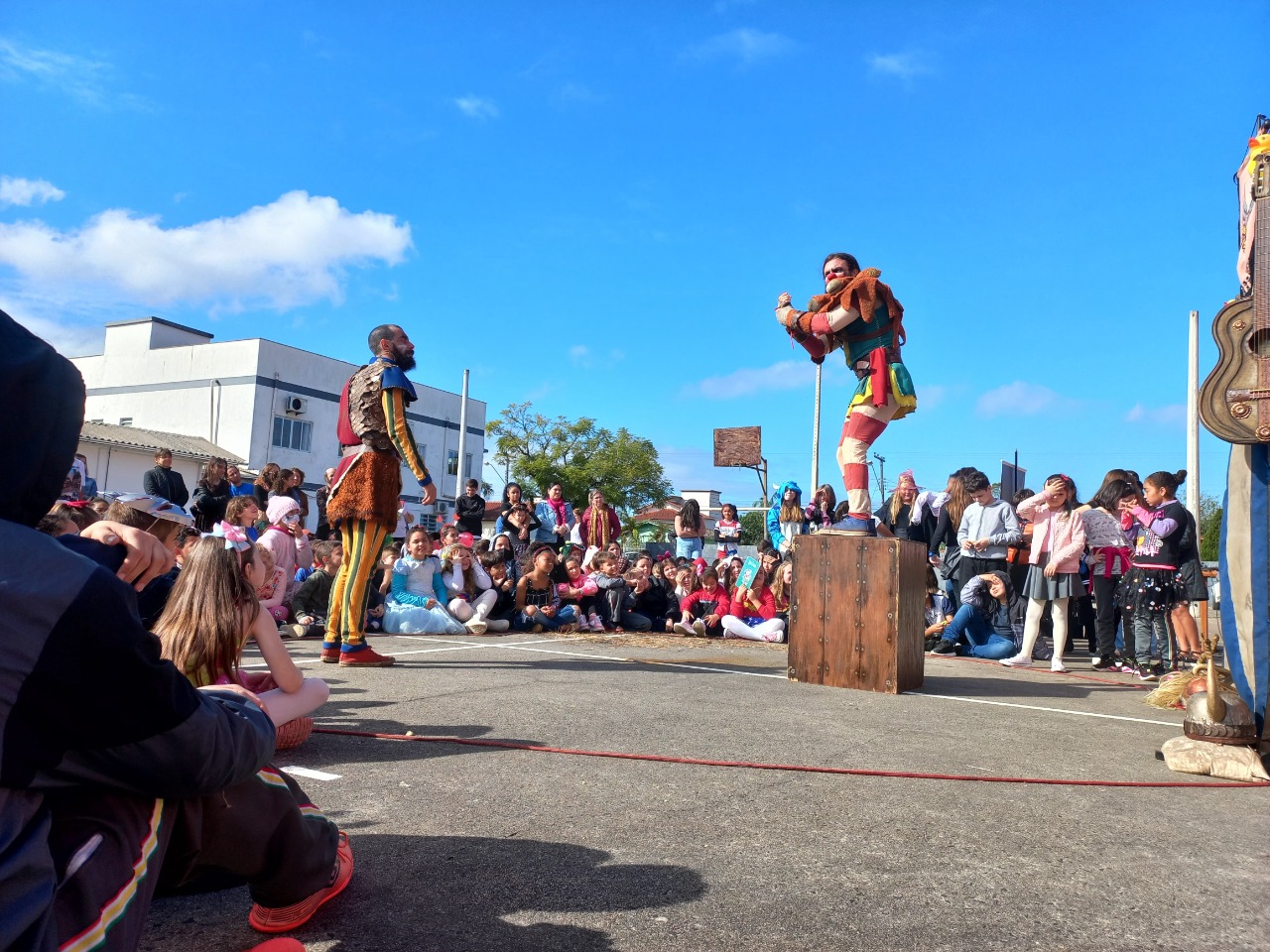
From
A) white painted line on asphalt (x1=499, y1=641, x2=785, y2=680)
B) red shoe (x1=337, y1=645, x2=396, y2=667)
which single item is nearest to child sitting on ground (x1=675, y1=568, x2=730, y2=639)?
white painted line on asphalt (x1=499, y1=641, x2=785, y2=680)

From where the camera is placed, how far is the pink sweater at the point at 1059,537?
304 inches

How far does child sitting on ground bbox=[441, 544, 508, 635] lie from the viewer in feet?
31.4

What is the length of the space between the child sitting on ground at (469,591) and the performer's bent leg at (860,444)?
4.52 metres

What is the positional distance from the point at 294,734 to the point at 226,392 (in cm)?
4247

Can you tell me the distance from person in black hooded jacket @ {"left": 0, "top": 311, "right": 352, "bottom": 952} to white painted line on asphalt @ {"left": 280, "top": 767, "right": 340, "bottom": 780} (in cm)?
163

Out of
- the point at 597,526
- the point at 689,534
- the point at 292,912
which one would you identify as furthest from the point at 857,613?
the point at 689,534

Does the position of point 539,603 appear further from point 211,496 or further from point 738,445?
point 738,445

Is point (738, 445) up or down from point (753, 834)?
up

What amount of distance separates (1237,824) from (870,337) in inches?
147

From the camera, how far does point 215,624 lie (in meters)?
2.87

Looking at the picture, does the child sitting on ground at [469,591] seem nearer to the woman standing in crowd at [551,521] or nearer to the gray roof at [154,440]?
the woman standing in crowd at [551,521]

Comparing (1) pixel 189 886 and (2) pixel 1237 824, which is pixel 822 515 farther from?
(1) pixel 189 886

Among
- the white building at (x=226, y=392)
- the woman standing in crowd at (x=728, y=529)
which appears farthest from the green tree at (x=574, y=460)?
the woman standing in crowd at (x=728, y=529)

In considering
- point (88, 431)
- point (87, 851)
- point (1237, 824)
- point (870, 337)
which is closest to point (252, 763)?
point (87, 851)
